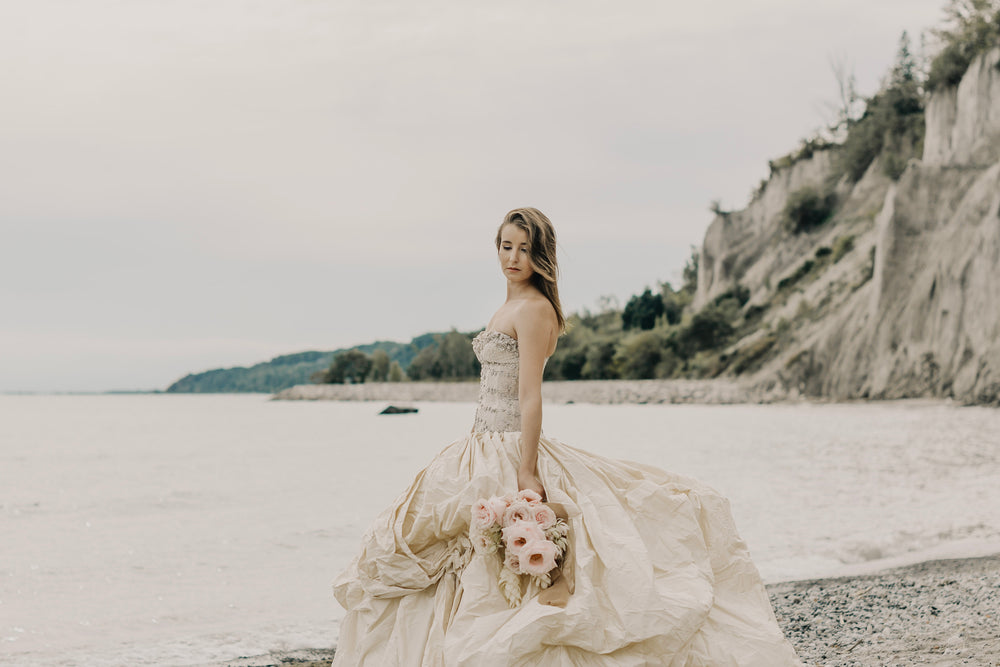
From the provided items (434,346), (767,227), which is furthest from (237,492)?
(434,346)

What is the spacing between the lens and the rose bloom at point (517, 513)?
9.20 ft

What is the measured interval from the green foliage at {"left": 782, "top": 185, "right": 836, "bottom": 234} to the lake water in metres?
20.8

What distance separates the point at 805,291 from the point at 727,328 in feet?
19.3

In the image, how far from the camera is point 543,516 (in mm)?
2842

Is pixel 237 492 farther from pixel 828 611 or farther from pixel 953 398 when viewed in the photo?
pixel 953 398

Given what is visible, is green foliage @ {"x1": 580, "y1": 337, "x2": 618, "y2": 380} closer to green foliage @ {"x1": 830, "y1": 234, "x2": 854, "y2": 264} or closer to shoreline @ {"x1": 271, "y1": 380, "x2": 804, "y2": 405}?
shoreline @ {"x1": 271, "y1": 380, "x2": 804, "y2": 405}

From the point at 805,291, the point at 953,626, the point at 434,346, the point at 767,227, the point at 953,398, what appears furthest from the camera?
the point at 434,346

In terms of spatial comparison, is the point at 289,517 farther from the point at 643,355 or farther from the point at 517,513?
the point at 643,355

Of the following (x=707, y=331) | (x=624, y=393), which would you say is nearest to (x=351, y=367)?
(x=624, y=393)

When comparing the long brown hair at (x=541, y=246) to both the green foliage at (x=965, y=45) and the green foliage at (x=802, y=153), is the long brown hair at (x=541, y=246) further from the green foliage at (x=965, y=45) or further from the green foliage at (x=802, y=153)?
the green foliage at (x=802, y=153)

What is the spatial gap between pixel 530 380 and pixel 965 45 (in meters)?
38.3

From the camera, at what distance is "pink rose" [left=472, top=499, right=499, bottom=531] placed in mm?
2797

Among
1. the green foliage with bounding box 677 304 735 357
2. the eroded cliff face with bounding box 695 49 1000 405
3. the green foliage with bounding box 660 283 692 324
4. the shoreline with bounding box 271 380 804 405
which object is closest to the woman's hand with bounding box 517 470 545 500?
the eroded cliff face with bounding box 695 49 1000 405

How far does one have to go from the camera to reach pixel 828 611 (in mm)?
4965
